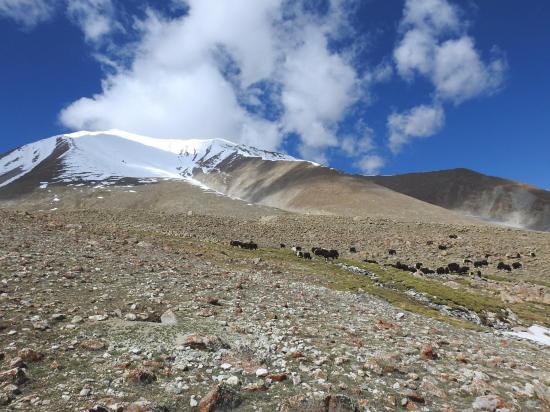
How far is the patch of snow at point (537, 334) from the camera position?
27125 mm

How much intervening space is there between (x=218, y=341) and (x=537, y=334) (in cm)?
2460

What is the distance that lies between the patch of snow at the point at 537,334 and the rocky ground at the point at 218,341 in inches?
52.2

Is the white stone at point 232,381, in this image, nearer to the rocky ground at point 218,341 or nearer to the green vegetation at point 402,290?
the rocky ground at point 218,341

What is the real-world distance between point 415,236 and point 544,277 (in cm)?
2127

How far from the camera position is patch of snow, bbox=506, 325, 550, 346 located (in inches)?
1068

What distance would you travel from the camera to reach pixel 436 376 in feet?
46.5

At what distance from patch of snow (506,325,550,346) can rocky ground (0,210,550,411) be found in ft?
4.35

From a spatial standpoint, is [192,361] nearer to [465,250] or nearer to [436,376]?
[436,376]

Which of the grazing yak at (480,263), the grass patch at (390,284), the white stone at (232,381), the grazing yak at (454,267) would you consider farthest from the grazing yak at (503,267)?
the white stone at (232,381)

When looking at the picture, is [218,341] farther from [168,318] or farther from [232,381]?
[168,318]

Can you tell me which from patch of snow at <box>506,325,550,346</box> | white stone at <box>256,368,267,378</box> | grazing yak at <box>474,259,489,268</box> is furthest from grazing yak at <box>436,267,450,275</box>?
white stone at <box>256,368,267,378</box>

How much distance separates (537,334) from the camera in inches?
1135

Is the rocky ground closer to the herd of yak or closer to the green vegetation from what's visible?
the green vegetation

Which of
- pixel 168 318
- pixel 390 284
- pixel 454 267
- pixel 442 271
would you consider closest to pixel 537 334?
pixel 390 284
